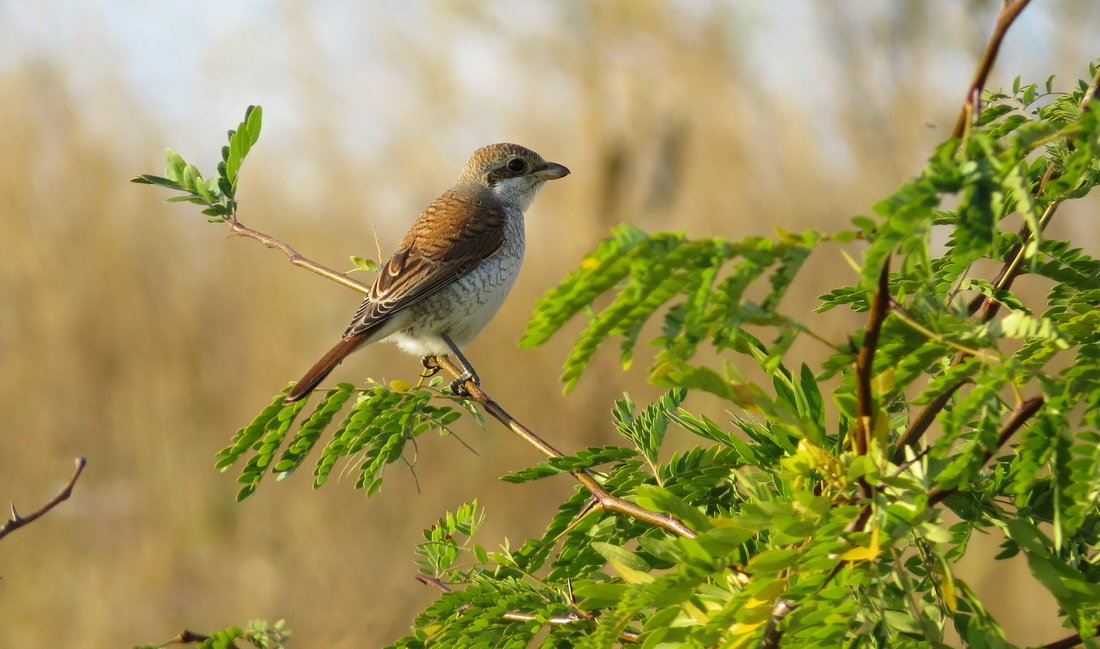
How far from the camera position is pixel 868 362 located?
3.29 ft

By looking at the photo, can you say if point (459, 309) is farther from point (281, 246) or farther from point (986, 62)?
point (986, 62)

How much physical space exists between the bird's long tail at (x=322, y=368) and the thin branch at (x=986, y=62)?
136 cm

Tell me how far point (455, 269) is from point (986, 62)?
3.06m

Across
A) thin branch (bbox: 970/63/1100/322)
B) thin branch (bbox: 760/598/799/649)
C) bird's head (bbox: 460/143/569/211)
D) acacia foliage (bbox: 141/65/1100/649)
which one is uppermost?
bird's head (bbox: 460/143/569/211)

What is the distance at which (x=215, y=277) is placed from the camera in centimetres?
1034

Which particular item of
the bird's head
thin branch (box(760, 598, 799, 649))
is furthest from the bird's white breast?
thin branch (box(760, 598, 799, 649))

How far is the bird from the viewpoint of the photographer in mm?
3576

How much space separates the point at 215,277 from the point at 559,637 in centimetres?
962

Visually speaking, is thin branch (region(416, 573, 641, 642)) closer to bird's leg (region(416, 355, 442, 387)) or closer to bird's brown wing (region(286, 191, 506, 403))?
bird's brown wing (region(286, 191, 506, 403))

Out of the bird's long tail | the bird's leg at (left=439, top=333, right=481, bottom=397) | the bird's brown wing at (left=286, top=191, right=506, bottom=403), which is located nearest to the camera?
the bird's long tail

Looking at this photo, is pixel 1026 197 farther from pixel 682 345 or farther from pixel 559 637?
pixel 559 637

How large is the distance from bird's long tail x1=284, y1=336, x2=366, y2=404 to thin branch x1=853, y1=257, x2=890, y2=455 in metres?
1.17

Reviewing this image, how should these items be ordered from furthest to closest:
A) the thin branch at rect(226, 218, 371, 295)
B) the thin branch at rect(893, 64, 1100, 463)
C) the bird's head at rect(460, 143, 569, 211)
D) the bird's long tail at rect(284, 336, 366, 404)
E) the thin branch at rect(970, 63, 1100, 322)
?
1. the bird's head at rect(460, 143, 569, 211)
2. the thin branch at rect(226, 218, 371, 295)
3. the bird's long tail at rect(284, 336, 366, 404)
4. the thin branch at rect(970, 63, 1100, 322)
5. the thin branch at rect(893, 64, 1100, 463)

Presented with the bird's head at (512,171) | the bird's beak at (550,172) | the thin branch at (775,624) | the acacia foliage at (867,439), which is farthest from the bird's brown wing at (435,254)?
the thin branch at (775,624)
